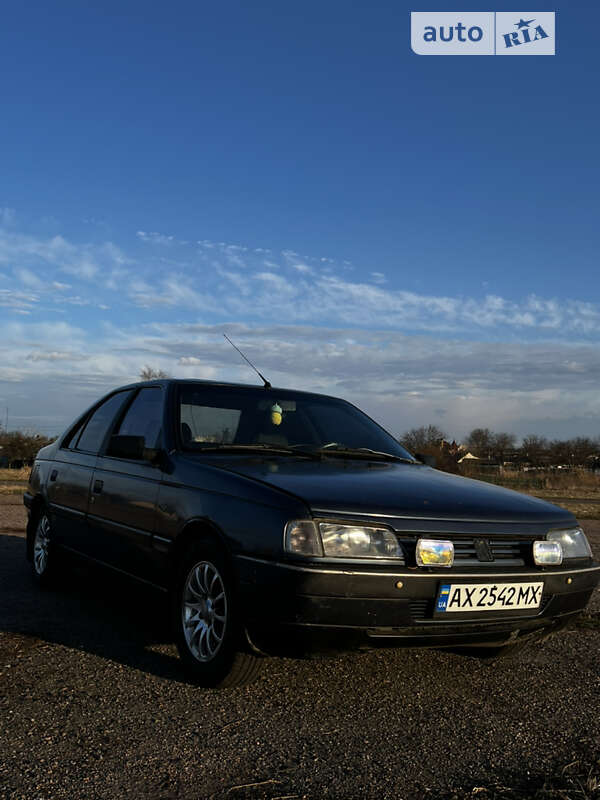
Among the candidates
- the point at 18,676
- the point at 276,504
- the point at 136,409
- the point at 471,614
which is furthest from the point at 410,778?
the point at 136,409

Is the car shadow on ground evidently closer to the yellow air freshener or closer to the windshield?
the windshield

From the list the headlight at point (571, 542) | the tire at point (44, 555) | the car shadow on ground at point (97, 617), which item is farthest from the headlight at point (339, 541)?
the tire at point (44, 555)

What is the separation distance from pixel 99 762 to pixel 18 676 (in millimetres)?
1179

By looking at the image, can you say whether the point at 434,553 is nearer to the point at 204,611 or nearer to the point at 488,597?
the point at 488,597

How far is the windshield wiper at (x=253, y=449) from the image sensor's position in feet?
14.2

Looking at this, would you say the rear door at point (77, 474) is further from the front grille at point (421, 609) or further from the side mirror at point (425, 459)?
the front grille at point (421, 609)

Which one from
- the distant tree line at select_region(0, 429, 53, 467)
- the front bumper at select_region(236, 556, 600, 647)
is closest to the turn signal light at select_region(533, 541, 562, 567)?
the front bumper at select_region(236, 556, 600, 647)

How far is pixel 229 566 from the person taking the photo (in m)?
3.43

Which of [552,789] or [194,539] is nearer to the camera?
[552,789]

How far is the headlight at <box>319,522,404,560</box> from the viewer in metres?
3.21

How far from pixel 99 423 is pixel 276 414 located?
156 cm

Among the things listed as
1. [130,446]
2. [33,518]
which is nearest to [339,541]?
[130,446]

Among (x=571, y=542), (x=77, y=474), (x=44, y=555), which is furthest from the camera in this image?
(x=44, y=555)

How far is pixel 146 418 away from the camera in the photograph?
4.96m
